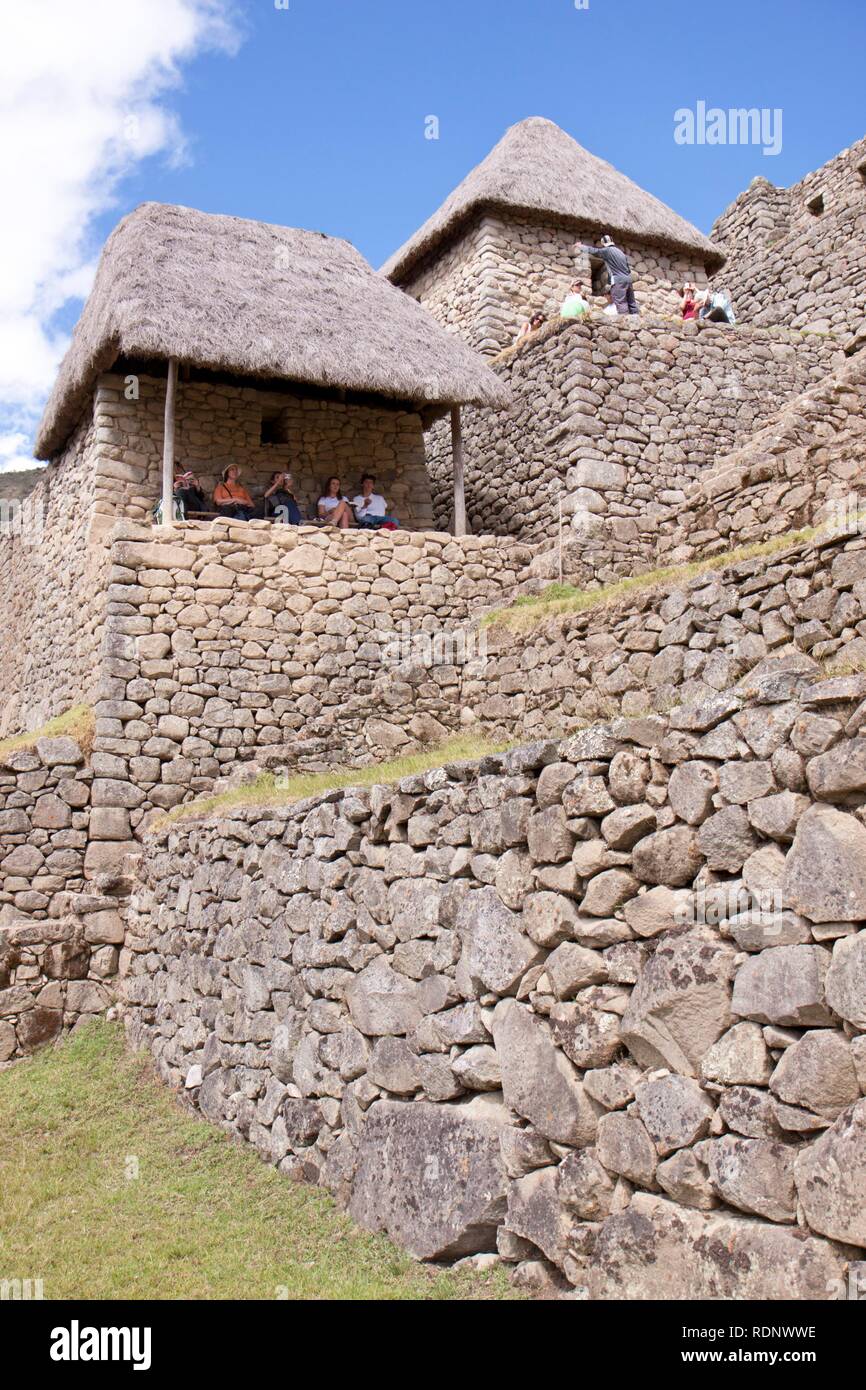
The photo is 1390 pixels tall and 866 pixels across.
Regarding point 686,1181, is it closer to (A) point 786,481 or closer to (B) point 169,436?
(A) point 786,481

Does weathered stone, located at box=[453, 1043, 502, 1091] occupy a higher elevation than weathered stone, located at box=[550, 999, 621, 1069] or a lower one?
lower

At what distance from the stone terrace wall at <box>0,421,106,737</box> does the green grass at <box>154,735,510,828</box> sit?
259 cm

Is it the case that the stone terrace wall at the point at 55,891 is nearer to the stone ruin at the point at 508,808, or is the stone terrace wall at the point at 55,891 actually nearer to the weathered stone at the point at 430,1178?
the stone ruin at the point at 508,808

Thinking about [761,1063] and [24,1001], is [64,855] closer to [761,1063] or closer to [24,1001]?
[24,1001]

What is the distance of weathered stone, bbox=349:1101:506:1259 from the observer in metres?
4.50

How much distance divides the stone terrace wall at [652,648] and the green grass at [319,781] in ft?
2.16

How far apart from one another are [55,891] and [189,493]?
4299 mm

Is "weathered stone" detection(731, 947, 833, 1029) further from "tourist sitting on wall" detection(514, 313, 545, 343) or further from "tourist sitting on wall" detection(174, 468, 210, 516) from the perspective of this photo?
"tourist sitting on wall" detection(514, 313, 545, 343)

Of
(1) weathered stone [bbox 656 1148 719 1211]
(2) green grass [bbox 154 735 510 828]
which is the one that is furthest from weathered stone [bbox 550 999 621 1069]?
(2) green grass [bbox 154 735 510 828]

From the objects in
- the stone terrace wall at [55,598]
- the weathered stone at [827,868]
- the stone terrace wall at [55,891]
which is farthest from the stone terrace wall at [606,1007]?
the stone terrace wall at [55,598]

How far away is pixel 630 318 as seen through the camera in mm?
13992

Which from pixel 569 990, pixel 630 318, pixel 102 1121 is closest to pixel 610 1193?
pixel 569 990

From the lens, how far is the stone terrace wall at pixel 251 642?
10.3 m

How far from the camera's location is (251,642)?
11016 millimetres
